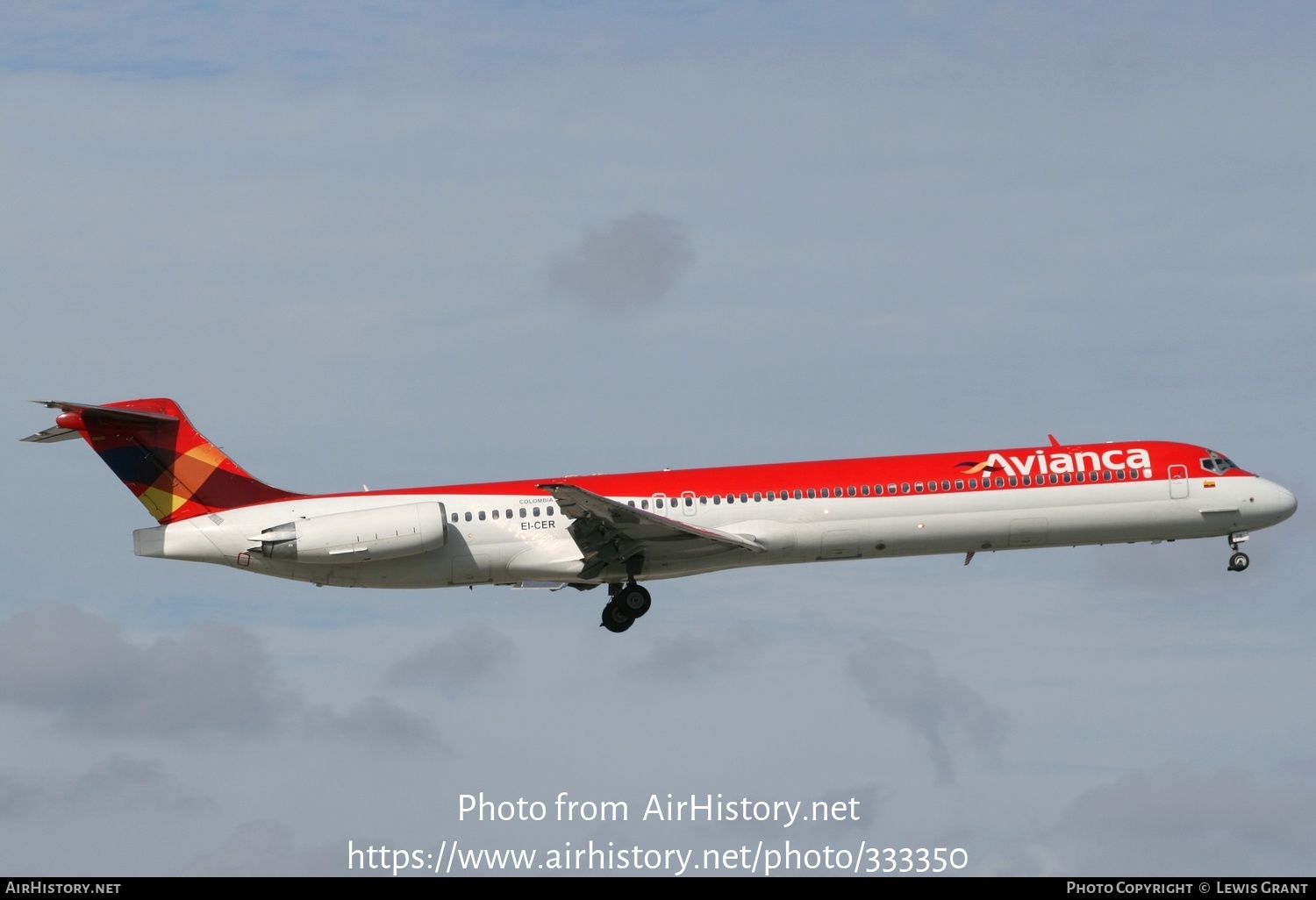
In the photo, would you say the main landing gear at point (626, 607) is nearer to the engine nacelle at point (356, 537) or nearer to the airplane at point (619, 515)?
the airplane at point (619, 515)

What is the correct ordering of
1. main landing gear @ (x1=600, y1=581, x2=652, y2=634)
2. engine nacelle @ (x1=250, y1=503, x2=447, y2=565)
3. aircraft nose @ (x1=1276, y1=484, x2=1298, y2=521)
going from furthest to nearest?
aircraft nose @ (x1=1276, y1=484, x2=1298, y2=521) → main landing gear @ (x1=600, y1=581, x2=652, y2=634) → engine nacelle @ (x1=250, y1=503, x2=447, y2=565)

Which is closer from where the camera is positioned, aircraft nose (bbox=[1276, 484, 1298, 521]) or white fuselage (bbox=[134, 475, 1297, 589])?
white fuselage (bbox=[134, 475, 1297, 589])

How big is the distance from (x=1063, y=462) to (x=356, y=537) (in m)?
17.5

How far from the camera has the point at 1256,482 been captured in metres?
42.8

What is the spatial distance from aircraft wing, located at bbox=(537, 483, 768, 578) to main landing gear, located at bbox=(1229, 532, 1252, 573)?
12.7 m

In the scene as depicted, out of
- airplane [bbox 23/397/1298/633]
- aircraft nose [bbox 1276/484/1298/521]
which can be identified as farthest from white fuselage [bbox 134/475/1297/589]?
aircraft nose [bbox 1276/484/1298/521]

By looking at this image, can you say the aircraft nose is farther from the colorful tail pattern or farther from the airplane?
the colorful tail pattern

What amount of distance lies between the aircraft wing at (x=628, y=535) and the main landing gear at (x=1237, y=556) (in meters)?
12.7

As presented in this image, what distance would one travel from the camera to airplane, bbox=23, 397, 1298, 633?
127ft

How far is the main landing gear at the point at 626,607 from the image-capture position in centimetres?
4078

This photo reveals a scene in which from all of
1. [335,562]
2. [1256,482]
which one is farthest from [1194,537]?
[335,562]

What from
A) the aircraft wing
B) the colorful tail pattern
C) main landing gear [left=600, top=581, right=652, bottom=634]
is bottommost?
main landing gear [left=600, top=581, right=652, bottom=634]

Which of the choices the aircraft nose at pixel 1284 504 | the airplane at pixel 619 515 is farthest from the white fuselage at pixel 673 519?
the aircraft nose at pixel 1284 504

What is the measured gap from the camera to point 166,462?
39.5m
